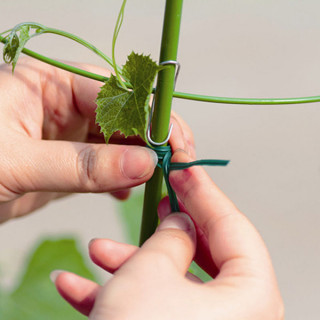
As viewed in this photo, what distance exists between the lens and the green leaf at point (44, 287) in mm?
524

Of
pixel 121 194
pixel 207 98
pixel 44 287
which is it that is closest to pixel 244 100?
pixel 207 98

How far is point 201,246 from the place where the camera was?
28cm

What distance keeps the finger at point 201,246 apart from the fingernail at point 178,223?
0.01 metres

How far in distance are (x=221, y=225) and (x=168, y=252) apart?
0.03m

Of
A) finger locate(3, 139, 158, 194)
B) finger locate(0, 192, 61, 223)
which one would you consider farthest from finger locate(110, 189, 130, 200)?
finger locate(3, 139, 158, 194)

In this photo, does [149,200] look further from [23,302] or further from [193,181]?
[23,302]

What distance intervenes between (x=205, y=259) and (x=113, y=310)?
0.11m

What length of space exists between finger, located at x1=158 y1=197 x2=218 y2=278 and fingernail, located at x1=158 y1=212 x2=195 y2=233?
0.04 ft

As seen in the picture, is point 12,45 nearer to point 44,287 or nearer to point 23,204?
point 23,204

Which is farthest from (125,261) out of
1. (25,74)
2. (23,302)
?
(23,302)

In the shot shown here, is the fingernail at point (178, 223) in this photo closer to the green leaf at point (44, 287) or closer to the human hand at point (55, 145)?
the human hand at point (55, 145)

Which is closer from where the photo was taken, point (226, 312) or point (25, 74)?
point (226, 312)

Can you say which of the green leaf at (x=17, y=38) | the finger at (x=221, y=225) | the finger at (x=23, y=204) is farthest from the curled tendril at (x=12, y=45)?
the finger at (x=23, y=204)

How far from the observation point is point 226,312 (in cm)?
20
